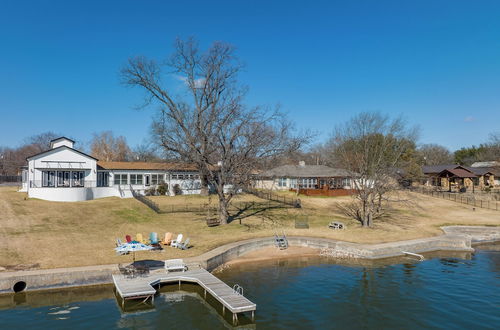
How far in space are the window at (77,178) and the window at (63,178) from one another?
462 millimetres

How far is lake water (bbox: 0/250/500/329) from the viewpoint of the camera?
48.0 ft

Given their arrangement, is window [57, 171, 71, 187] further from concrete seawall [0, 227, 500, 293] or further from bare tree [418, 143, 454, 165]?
bare tree [418, 143, 454, 165]

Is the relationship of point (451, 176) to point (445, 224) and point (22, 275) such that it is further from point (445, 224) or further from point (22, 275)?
point (22, 275)

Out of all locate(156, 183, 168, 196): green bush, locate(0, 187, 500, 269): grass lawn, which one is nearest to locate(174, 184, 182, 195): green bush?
locate(156, 183, 168, 196): green bush

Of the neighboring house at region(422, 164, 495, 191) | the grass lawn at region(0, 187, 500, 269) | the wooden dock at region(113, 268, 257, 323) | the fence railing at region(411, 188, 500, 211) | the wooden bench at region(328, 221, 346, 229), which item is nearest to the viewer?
the wooden dock at region(113, 268, 257, 323)

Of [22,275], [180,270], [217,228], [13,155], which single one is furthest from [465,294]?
[13,155]

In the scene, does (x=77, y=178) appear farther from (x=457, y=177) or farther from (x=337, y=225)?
(x=457, y=177)

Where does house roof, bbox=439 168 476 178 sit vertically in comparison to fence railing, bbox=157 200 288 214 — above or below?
above

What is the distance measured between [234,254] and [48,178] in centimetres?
3024

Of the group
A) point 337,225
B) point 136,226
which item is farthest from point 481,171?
point 136,226

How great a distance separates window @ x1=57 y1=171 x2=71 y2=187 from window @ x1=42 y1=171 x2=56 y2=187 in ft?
1.80

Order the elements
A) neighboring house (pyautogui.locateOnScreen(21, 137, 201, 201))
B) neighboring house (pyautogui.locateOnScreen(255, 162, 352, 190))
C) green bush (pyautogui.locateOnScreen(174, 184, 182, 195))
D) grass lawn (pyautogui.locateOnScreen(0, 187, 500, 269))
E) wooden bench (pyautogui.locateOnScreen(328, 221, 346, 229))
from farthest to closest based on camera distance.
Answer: neighboring house (pyautogui.locateOnScreen(255, 162, 352, 190)), green bush (pyautogui.locateOnScreen(174, 184, 182, 195)), neighboring house (pyautogui.locateOnScreen(21, 137, 201, 201)), wooden bench (pyautogui.locateOnScreen(328, 221, 346, 229)), grass lawn (pyautogui.locateOnScreen(0, 187, 500, 269))

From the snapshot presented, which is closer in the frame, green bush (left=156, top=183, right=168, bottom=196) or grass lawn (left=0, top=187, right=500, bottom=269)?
grass lawn (left=0, top=187, right=500, bottom=269)

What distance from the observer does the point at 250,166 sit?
3170 centimetres
